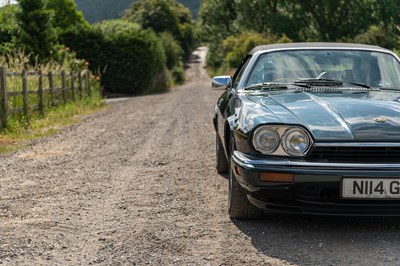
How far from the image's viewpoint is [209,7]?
216 feet

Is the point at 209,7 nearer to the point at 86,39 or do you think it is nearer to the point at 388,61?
the point at 86,39

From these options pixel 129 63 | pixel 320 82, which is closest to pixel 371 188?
pixel 320 82

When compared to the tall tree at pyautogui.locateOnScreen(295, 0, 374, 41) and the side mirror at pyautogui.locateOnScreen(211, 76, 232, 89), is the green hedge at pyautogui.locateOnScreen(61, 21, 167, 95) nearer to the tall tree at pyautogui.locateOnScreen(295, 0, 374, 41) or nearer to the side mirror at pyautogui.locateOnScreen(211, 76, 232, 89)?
the tall tree at pyautogui.locateOnScreen(295, 0, 374, 41)

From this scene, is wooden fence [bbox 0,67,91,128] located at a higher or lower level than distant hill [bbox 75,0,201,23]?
lower

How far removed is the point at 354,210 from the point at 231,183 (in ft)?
3.31

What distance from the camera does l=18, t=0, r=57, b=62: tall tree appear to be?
23594 mm

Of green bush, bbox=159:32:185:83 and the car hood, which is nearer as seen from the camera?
the car hood

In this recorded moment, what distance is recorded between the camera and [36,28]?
946 inches

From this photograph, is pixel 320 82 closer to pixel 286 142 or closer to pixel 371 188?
pixel 286 142

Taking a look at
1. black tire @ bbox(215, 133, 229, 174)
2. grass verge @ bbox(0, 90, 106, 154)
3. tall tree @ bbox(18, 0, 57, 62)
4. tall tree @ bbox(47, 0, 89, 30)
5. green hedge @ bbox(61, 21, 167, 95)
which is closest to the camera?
black tire @ bbox(215, 133, 229, 174)

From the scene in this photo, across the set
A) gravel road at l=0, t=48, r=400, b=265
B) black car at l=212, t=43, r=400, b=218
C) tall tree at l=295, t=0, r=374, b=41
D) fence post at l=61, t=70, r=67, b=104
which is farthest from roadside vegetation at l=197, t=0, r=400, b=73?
black car at l=212, t=43, r=400, b=218

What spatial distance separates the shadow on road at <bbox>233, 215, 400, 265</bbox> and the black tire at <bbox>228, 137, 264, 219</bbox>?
0.21 ft

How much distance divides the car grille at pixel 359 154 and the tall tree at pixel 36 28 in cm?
2100

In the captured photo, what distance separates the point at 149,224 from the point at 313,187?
1367 mm
